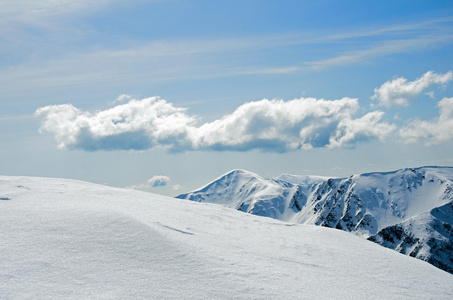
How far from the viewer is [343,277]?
54.9ft

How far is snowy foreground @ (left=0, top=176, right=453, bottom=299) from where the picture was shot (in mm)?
12828

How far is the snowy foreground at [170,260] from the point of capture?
1283 centimetres

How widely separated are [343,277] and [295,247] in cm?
458

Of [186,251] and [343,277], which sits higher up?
[186,251]

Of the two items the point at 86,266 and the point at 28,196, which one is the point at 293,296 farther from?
the point at 28,196

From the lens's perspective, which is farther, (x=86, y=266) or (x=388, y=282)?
(x=388, y=282)

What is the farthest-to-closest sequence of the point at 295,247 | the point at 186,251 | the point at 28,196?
the point at 28,196 → the point at 295,247 → the point at 186,251

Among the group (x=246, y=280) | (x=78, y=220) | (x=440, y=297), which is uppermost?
(x=78, y=220)

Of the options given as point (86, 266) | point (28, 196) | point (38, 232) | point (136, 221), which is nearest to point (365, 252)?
point (136, 221)

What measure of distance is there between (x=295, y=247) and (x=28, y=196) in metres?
17.4

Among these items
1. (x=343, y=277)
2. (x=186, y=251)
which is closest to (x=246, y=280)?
(x=186, y=251)

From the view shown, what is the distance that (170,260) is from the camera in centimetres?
1506

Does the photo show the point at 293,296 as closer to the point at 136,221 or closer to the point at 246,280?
the point at 246,280

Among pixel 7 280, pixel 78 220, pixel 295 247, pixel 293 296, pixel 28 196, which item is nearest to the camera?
pixel 7 280
